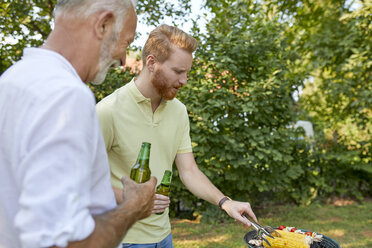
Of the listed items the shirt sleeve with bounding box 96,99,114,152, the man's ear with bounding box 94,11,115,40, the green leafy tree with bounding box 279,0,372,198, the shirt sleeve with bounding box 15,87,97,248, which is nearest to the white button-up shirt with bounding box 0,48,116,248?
the shirt sleeve with bounding box 15,87,97,248

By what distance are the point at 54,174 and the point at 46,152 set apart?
6 cm

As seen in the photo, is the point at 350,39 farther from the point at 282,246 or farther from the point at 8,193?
the point at 8,193

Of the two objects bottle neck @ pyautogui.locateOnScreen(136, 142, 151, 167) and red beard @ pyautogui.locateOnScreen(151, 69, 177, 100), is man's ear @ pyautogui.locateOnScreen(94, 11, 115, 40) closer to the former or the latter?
bottle neck @ pyautogui.locateOnScreen(136, 142, 151, 167)

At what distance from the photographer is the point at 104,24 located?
3.70 feet

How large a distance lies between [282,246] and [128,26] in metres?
1.76

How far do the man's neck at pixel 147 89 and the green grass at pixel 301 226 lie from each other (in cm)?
384

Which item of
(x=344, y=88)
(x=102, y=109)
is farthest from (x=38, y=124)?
(x=344, y=88)

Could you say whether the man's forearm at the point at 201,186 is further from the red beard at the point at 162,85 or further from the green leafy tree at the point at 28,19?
the green leafy tree at the point at 28,19

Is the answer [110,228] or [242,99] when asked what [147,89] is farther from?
[242,99]

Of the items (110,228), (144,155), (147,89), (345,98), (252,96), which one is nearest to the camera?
(110,228)

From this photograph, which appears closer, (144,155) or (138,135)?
(144,155)

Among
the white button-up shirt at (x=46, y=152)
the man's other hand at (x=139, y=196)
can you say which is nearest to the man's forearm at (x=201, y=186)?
the man's other hand at (x=139, y=196)

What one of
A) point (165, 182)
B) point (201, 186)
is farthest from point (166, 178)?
point (201, 186)

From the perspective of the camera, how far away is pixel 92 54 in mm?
1125
